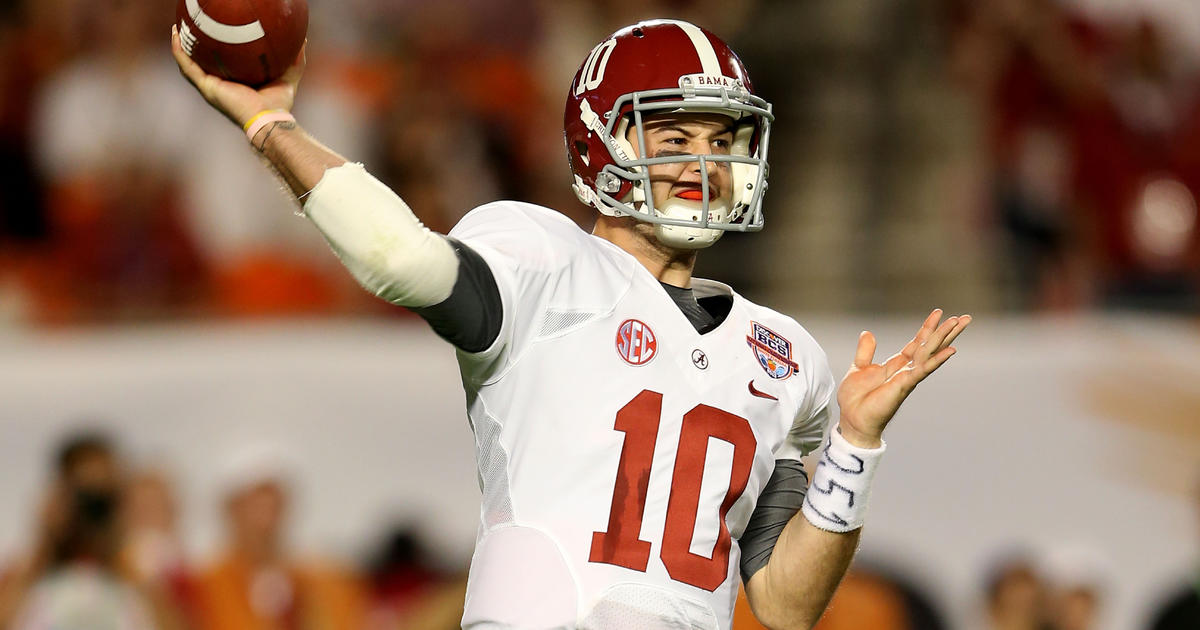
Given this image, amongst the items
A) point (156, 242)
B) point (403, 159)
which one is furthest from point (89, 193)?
point (403, 159)

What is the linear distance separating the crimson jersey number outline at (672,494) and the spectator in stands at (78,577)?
3681 mm

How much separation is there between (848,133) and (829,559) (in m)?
4.97

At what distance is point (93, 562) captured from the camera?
5629 mm

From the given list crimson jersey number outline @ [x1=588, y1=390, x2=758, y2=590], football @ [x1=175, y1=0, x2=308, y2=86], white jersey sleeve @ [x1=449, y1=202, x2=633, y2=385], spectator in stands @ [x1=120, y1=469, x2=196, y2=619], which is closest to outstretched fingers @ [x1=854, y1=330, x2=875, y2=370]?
crimson jersey number outline @ [x1=588, y1=390, x2=758, y2=590]

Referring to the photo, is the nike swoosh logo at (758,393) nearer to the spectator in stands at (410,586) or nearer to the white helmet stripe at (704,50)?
the white helmet stripe at (704,50)

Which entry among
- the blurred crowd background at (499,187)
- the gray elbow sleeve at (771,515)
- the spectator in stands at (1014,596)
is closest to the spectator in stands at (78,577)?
the blurred crowd background at (499,187)

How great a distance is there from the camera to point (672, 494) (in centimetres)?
252

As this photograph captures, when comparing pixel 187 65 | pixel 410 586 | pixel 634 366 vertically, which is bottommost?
pixel 410 586

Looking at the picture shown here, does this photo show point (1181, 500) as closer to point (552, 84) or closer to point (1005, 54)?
point (1005, 54)

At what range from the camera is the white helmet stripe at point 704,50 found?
278cm

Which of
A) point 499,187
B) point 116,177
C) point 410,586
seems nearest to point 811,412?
point 410,586

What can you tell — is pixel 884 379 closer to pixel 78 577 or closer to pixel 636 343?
pixel 636 343

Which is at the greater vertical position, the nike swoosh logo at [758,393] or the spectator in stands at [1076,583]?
the nike swoosh logo at [758,393]

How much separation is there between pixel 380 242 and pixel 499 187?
466 cm
